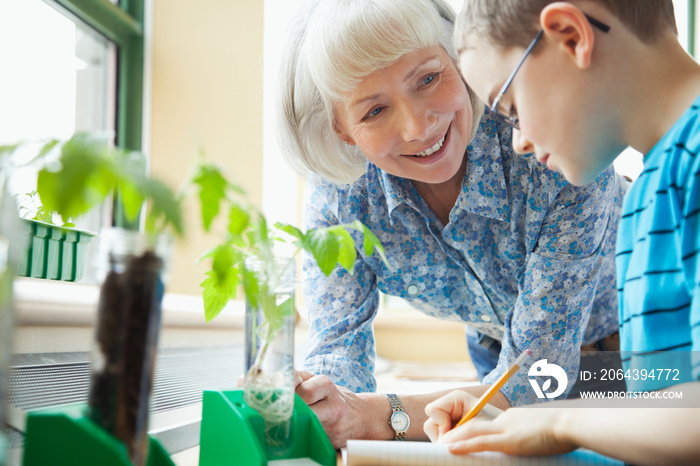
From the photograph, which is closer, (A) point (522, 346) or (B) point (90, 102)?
(A) point (522, 346)

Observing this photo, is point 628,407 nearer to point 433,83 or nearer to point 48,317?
point 433,83

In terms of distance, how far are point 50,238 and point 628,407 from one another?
1.03m

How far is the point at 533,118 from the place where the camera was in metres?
0.87

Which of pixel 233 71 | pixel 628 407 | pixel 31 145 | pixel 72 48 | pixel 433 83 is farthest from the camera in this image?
pixel 233 71

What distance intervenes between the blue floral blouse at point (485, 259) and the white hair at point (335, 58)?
8cm

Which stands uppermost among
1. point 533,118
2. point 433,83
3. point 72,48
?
point 72,48

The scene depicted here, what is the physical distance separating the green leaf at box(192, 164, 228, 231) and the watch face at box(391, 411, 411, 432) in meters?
0.77

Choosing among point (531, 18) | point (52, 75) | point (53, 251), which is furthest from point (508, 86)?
point (52, 75)

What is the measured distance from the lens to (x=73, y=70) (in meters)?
2.38

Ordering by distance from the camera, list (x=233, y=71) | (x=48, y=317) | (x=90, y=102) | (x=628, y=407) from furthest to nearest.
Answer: (x=233, y=71)
(x=90, y=102)
(x=48, y=317)
(x=628, y=407)

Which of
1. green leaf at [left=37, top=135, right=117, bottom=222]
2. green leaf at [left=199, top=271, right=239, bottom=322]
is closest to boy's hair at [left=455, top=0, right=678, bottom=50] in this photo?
green leaf at [left=199, top=271, right=239, bottom=322]

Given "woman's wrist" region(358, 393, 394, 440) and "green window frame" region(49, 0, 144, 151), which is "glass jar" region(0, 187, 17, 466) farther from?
"green window frame" region(49, 0, 144, 151)

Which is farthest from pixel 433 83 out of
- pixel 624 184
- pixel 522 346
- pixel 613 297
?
pixel 613 297

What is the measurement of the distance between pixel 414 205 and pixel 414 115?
0.27 m
